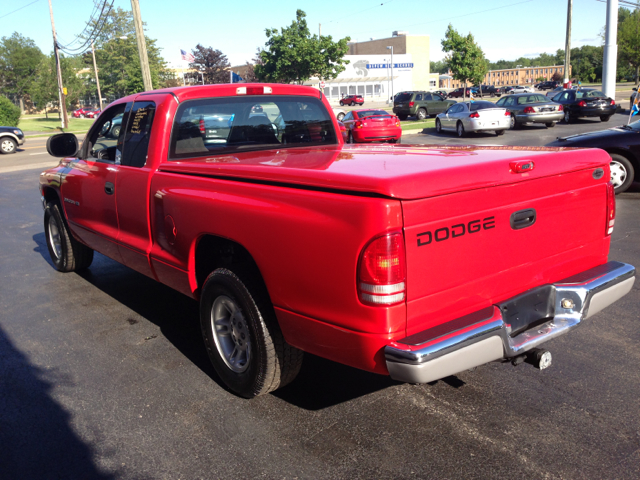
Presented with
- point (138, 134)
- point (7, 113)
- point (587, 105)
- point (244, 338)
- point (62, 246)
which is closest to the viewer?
point (244, 338)

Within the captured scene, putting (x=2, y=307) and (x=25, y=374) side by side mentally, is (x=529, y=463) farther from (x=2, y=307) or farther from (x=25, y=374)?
(x=2, y=307)

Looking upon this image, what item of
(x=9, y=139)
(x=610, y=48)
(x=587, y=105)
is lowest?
(x=9, y=139)

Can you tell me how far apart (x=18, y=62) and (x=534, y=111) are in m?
72.0

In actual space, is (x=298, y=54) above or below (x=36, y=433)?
above

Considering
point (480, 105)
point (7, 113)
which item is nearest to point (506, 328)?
point (480, 105)

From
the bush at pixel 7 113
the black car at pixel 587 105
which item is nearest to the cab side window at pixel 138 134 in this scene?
the black car at pixel 587 105

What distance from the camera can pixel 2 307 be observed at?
5410 millimetres

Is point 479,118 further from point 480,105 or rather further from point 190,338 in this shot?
point 190,338

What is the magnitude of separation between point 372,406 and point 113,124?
3.32 meters

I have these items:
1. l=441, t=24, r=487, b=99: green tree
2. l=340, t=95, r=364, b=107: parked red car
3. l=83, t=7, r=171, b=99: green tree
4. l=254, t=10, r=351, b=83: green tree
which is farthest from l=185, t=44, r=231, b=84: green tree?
l=441, t=24, r=487, b=99: green tree

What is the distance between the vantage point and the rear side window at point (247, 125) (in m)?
4.13

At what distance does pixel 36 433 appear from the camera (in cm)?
318

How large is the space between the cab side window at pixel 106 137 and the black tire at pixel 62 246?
3.81 ft

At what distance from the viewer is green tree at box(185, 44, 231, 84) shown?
80375 mm
